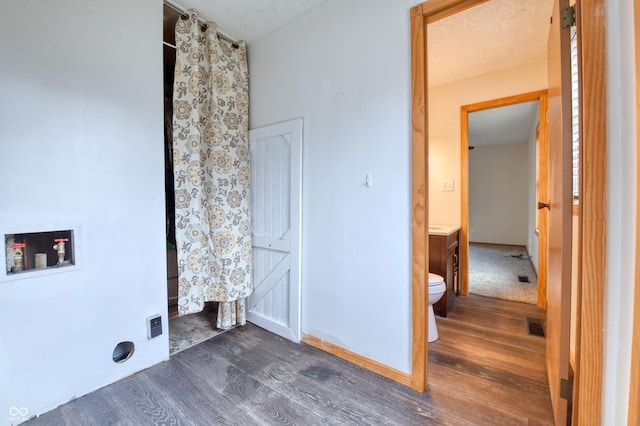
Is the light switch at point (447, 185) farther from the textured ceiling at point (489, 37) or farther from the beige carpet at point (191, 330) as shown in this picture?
the beige carpet at point (191, 330)

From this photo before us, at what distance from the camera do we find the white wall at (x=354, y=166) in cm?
153

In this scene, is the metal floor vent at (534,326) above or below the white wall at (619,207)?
below

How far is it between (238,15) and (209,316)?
259cm

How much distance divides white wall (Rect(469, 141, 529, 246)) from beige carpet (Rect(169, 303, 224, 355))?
252 inches

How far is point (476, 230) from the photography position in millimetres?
6629

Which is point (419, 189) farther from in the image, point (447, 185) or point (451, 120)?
point (451, 120)

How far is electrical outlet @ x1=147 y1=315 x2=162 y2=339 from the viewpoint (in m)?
1.70

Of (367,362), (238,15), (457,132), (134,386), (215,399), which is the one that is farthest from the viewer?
(457,132)

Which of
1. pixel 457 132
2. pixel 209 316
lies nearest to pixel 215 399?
pixel 209 316

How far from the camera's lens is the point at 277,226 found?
2148 millimetres

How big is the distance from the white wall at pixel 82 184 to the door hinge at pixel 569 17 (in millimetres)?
2224

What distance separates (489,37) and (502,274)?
304 cm

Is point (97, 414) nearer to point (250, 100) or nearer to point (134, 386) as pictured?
point (134, 386)

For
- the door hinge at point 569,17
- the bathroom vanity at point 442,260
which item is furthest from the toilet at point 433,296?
the door hinge at point 569,17
